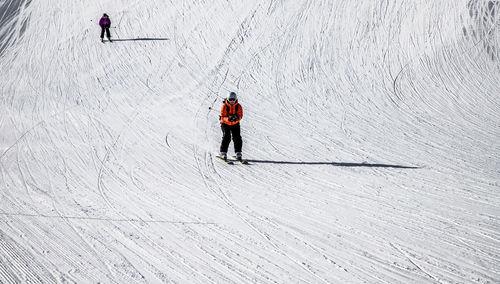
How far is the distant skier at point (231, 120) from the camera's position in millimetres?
8359

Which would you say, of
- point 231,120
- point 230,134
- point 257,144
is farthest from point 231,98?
point 257,144

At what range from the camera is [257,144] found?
9930 millimetres

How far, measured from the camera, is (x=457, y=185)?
751cm

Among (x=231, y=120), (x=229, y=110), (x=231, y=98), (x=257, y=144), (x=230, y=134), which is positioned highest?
(x=231, y=98)

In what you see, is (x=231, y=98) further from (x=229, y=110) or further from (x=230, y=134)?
(x=230, y=134)

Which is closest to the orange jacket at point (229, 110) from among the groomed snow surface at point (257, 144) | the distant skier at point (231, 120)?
the distant skier at point (231, 120)

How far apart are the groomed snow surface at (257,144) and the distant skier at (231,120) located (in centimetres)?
43

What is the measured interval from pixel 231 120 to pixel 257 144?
1.64 meters

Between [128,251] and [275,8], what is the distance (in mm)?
14963

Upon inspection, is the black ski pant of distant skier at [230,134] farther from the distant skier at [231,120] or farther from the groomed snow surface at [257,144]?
the groomed snow surface at [257,144]

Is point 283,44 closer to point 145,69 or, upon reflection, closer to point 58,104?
point 145,69

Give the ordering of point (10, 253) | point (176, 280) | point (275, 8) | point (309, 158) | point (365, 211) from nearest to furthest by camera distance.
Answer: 1. point (176, 280)
2. point (10, 253)
3. point (365, 211)
4. point (309, 158)
5. point (275, 8)

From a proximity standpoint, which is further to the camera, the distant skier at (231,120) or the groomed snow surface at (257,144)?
the distant skier at (231,120)

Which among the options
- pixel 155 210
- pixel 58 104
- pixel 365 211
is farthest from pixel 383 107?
pixel 58 104
